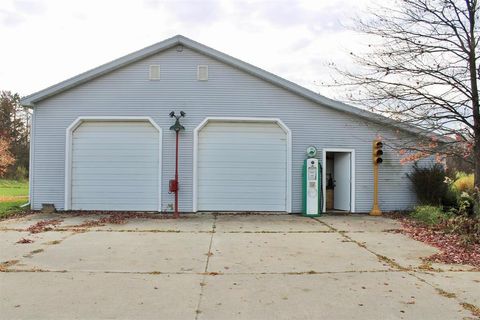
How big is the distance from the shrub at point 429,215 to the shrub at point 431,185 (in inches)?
32.4

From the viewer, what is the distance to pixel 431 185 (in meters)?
13.0

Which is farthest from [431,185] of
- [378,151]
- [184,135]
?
[184,135]

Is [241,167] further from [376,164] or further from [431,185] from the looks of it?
[431,185]

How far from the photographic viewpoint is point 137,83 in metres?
13.2

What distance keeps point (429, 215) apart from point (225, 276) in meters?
7.70

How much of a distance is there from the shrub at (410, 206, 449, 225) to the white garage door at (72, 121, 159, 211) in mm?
7896

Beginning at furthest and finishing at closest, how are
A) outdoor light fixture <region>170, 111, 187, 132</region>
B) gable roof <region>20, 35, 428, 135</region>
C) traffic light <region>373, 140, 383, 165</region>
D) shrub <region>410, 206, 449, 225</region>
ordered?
1. traffic light <region>373, 140, 383, 165</region>
2. gable roof <region>20, 35, 428, 135</region>
3. outdoor light fixture <region>170, 111, 187, 132</region>
4. shrub <region>410, 206, 449, 225</region>

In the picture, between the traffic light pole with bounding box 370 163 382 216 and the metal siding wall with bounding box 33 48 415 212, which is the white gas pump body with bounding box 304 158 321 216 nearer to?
the metal siding wall with bounding box 33 48 415 212

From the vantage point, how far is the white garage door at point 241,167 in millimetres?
13234

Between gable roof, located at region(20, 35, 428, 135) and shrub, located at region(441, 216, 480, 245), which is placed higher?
gable roof, located at region(20, 35, 428, 135)

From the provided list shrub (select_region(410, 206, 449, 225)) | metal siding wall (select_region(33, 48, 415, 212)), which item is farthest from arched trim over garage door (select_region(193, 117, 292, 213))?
shrub (select_region(410, 206, 449, 225))

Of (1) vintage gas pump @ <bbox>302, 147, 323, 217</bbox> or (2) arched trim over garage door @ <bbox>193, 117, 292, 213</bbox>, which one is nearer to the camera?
(1) vintage gas pump @ <bbox>302, 147, 323, 217</bbox>

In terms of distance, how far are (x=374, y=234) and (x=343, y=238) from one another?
1.01 meters

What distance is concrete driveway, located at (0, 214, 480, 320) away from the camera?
450 centimetres
